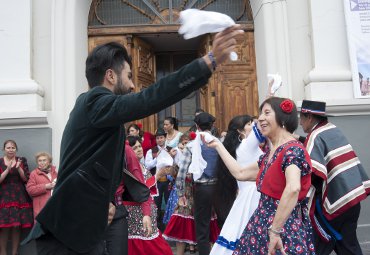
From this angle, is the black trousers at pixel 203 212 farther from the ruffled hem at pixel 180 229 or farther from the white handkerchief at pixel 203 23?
the white handkerchief at pixel 203 23

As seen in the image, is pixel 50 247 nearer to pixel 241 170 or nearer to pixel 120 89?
pixel 120 89

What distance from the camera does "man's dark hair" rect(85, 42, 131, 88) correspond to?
237 centimetres

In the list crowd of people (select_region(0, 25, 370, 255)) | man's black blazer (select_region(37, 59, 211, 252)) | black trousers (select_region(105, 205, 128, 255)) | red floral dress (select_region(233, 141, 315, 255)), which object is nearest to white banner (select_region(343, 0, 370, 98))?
crowd of people (select_region(0, 25, 370, 255))

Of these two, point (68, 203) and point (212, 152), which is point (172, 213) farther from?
point (68, 203)

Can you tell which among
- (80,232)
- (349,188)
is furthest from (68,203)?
(349,188)

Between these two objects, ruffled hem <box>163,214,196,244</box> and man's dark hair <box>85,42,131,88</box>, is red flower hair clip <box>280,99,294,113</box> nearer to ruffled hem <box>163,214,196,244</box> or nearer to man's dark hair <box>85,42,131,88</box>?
man's dark hair <box>85,42,131,88</box>

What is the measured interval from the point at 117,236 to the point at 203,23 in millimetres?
2396

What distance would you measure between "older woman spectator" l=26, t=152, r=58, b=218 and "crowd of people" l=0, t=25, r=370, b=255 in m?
0.02

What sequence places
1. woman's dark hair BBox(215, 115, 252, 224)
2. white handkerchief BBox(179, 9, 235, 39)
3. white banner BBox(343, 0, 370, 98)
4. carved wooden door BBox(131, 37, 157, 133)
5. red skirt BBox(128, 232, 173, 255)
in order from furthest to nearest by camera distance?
carved wooden door BBox(131, 37, 157, 133), white banner BBox(343, 0, 370, 98), woman's dark hair BBox(215, 115, 252, 224), red skirt BBox(128, 232, 173, 255), white handkerchief BBox(179, 9, 235, 39)

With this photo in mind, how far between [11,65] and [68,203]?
5.94 metres

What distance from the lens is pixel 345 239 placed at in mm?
4391

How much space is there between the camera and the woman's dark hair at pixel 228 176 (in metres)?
5.10

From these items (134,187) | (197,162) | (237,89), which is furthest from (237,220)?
(237,89)

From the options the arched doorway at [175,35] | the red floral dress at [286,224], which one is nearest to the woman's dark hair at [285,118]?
the red floral dress at [286,224]
